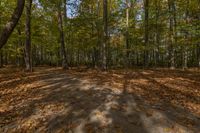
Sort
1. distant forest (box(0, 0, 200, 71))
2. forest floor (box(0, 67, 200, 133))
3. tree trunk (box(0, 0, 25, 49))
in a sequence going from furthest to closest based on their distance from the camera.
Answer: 1. distant forest (box(0, 0, 200, 71))
2. tree trunk (box(0, 0, 25, 49))
3. forest floor (box(0, 67, 200, 133))

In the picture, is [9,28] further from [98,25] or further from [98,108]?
[98,25]

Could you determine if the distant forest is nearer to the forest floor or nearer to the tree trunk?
the forest floor

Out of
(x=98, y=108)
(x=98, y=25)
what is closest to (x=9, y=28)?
(x=98, y=108)

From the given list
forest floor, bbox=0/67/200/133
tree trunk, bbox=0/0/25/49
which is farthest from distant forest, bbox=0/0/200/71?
tree trunk, bbox=0/0/25/49

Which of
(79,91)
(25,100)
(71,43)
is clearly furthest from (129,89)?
(71,43)

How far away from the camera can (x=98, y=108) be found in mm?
9039

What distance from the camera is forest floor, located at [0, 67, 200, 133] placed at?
774 centimetres

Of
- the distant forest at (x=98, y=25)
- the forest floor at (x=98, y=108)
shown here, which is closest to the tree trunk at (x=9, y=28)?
the forest floor at (x=98, y=108)

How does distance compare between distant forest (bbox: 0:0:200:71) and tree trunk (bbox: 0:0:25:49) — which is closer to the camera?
tree trunk (bbox: 0:0:25:49)

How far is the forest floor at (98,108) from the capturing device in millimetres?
7742

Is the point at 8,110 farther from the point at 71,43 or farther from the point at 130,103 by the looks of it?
the point at 71,43

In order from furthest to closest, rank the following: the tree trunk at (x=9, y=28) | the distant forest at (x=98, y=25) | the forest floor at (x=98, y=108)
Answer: the distant forest at (x=98, y=25) < the tree trunk at (x=9, y=28) < the forest floor at (x=98, y=108)

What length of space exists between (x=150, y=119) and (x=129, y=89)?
4035 mm

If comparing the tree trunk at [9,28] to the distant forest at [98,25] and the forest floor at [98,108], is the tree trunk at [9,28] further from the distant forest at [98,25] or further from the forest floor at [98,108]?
the distant forest at [98,25]
